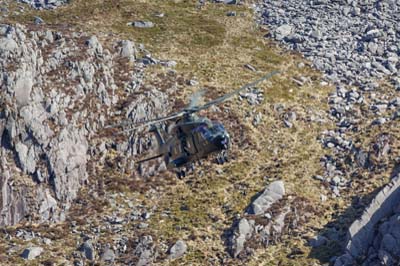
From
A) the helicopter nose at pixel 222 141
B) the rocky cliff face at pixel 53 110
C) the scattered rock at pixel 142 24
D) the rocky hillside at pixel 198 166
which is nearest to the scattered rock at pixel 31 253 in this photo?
the rocky hillside at pixel 198 166

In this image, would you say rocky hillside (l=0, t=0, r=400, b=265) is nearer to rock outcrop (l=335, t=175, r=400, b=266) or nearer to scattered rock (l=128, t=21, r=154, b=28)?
rock outcrop (l=335, t=175, r=400, b=266)

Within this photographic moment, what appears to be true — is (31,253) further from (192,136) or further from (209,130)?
(209,130)

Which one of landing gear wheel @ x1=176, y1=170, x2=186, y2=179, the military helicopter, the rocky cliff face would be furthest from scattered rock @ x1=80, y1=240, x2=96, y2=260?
the military helicopter

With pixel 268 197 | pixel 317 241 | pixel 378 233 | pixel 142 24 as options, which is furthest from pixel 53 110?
pixel 378 233

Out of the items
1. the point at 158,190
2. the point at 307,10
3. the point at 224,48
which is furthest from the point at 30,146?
the point at 307,10

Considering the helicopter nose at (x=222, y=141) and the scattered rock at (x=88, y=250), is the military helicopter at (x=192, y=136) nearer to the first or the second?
the helicopter nose at (x=222, y=141)
